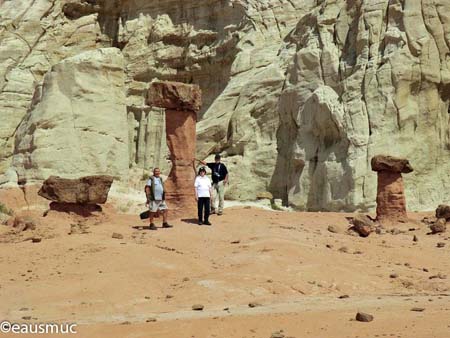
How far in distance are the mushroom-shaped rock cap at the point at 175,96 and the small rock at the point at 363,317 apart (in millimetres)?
9591

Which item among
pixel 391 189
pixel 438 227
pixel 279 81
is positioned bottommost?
pixel 438 227

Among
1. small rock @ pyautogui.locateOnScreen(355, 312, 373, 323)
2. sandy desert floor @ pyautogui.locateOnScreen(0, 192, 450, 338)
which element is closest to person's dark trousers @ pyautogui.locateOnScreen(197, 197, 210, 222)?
sandy desert floor @ pyautogui.locateOnScreen(0, 192, 450, 338)

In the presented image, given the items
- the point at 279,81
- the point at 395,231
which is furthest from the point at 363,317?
the point at 279,81

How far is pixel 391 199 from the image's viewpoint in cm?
1677

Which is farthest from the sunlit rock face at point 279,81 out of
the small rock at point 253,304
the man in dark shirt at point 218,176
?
→ the small rock at point 253,304

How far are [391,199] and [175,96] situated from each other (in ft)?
19.0

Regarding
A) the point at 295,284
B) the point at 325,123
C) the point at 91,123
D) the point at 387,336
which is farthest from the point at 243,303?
the point at 91,123

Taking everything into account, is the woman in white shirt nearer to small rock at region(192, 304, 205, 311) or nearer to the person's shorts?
the person's shorts

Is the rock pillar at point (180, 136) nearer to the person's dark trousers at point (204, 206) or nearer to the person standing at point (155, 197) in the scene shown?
the person's dark trousers at point (204, 206)

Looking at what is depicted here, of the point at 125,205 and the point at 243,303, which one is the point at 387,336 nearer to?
the point at 243,303

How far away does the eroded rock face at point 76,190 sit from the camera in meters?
15.3

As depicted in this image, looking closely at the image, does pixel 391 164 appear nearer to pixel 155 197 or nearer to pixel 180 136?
pixel 180 136

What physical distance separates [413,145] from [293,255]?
11.9 meters

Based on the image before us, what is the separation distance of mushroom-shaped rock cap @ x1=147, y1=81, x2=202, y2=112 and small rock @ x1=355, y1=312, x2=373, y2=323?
378 inches
